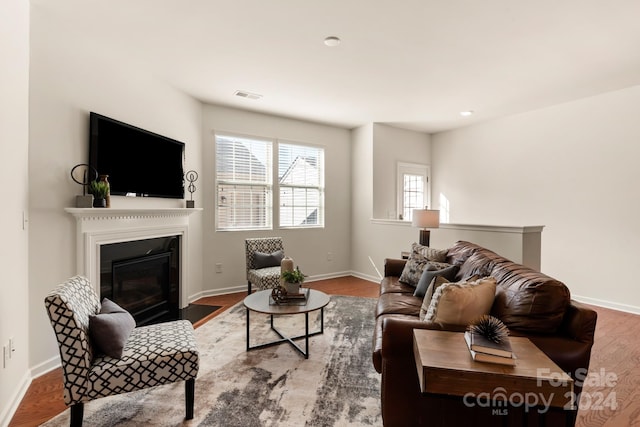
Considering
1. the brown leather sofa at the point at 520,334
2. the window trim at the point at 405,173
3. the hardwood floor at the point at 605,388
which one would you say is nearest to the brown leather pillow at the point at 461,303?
the brown leather sofa at the point at 520,334

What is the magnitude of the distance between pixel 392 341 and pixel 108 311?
5.63ft

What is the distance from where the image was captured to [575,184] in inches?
166

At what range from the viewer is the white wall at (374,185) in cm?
531

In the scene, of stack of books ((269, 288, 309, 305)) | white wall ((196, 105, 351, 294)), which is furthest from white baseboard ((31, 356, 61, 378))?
white wall ((196, 105, 351, 294))

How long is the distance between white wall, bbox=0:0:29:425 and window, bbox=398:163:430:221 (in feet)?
16.5

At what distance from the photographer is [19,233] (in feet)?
6.79

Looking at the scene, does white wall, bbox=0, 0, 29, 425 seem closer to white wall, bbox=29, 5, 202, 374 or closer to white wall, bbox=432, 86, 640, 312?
white wall, bbox=29, 5, 202, 374

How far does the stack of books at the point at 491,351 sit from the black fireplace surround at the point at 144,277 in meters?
2.97

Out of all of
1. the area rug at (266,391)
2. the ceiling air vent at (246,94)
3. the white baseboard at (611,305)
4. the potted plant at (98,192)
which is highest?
the ceiling air vent at (246,94)

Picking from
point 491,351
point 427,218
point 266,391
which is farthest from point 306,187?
point 491,351

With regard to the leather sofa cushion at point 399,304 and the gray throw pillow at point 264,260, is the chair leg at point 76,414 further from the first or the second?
the gray throw pillow at point 264,260

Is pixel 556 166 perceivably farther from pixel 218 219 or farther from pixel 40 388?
pixel 40 388

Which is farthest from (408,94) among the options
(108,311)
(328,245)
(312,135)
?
(108,311)

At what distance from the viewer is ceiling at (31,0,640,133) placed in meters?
2.35
